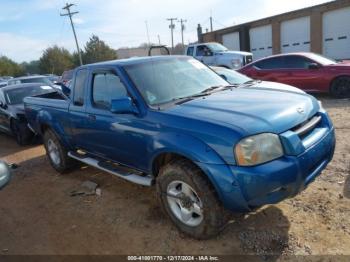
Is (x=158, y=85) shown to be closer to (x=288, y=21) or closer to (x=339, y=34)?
(x=339, y=34)

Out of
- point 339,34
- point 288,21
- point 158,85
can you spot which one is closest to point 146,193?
point 158,85

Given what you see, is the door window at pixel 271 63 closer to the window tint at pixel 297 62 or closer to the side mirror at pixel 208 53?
the window tint at pixel 297 62

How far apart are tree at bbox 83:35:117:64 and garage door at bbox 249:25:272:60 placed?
35371 millimetres

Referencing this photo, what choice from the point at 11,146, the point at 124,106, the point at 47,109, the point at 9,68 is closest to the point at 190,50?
the point at 11,146

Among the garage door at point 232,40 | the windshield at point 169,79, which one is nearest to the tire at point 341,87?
the windshield at point 169,79

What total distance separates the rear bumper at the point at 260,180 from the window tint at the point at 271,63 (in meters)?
8.99

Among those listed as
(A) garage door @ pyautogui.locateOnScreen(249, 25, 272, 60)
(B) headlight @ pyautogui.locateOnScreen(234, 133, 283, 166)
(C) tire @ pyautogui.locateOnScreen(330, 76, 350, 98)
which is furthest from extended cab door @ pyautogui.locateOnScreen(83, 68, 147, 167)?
(A) garage door @ pyautogui.locateOnScreen(249, 25, 272, 60)

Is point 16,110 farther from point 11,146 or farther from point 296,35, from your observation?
point 296,35

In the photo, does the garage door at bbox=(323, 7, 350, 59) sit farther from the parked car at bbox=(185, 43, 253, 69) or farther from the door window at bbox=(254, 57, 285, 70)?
the door window at bbox=(254, 57, 285, 70)

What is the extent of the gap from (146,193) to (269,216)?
1.82 meters

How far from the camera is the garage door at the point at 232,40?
3297 cm

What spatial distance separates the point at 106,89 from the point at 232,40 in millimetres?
30534

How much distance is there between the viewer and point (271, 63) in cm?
1212

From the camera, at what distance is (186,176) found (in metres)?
3.57
